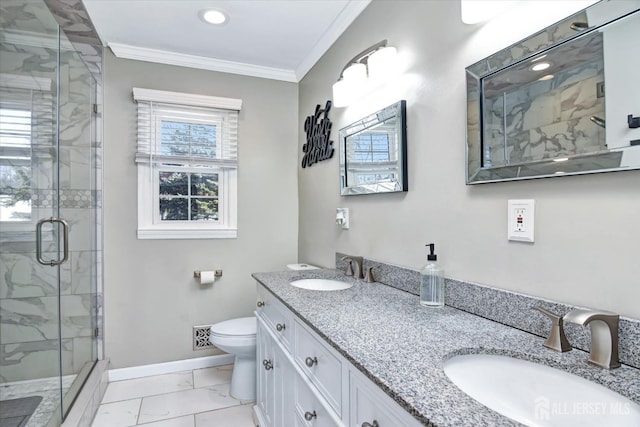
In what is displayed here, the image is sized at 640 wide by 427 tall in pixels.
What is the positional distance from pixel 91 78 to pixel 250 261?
169 cm

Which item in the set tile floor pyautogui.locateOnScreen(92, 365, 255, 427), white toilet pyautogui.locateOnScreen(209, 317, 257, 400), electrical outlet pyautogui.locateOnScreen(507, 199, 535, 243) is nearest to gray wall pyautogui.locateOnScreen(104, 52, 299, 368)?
tile floor pyautogui.locateOnScreen(92, 365, 255, 427)

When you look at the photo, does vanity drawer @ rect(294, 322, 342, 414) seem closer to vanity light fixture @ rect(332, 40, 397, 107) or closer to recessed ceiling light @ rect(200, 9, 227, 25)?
vanity light fixture @ rect(332, 40, 397, 107)

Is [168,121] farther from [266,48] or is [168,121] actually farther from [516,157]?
[516,157]

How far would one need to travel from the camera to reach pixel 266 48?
100 inches

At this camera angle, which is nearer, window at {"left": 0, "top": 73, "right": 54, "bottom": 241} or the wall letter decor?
window at {"left": 0, "top": 73, "right": 54, "bottom": 241}

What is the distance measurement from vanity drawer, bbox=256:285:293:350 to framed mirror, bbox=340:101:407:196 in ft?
2.36

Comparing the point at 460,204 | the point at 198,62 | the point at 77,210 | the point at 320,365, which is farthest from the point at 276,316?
the point at 198,62

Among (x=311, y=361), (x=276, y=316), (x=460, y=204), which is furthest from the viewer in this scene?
(x=276, y=316)

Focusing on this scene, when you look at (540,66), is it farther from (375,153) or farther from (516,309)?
(375,153)

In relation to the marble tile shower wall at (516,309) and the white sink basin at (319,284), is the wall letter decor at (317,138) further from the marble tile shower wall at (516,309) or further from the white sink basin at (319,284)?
the marble tile shower wall at (516,309)

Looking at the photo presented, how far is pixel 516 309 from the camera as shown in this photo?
1042 mm

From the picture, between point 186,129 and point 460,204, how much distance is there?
215 cm

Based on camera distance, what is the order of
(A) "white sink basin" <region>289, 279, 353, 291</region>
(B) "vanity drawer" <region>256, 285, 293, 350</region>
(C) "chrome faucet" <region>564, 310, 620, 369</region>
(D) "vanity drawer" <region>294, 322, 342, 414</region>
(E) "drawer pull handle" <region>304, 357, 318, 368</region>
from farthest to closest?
(A) "white sink basin" <region>289, 279, 353, 291</region>, (B) "vanity drawer" <region>256, 285, 293, 350</region>, (E) "drawer pull handle" <region>304, 357, 318, 368</region>, (D) "vanity drawer" <region>294, 322, 342, 414</region>, (C) "chrome faucet" <region>564, 310, 620, 369</region>

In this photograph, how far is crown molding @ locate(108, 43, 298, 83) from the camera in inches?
99.2
